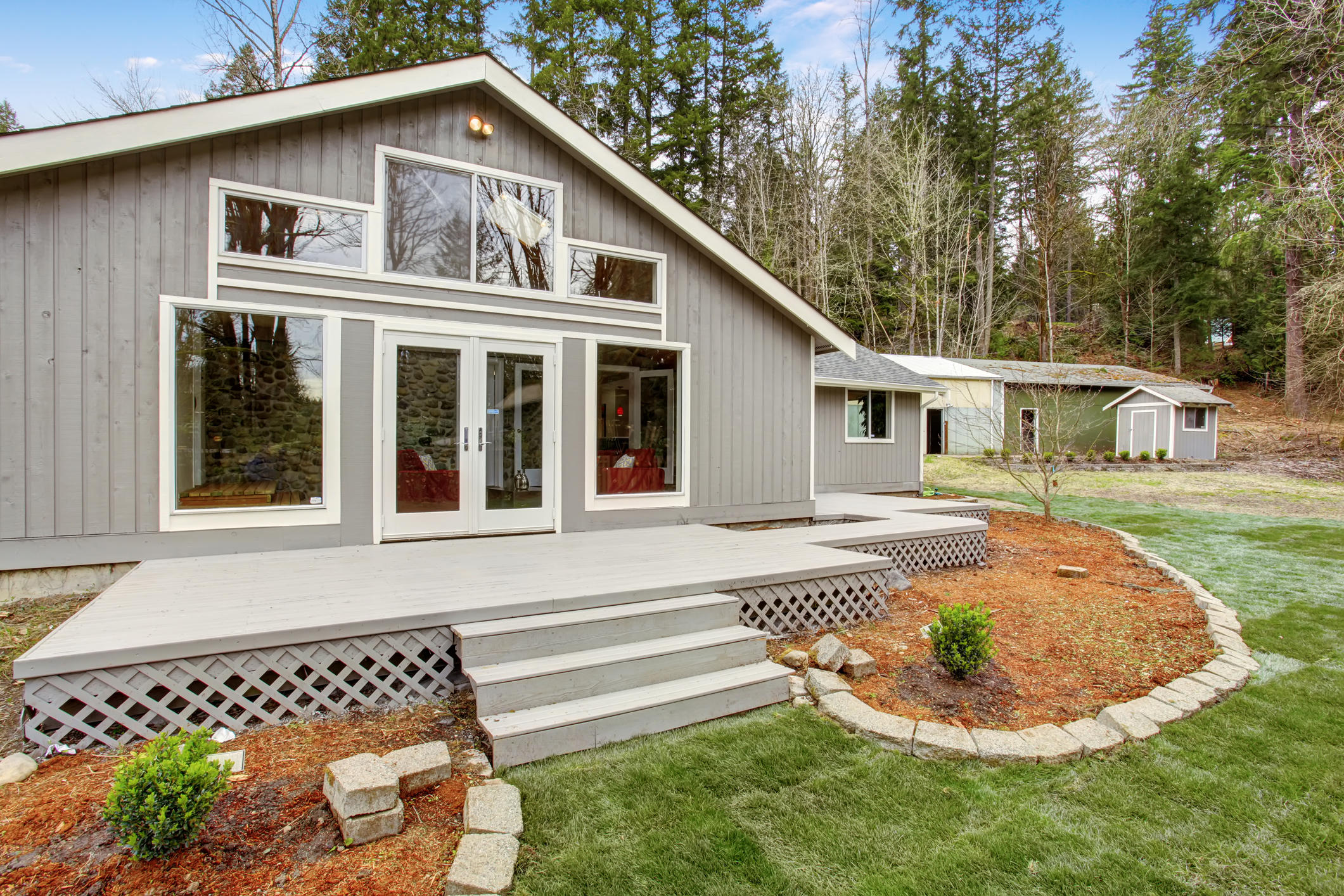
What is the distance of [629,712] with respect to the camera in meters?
2.91

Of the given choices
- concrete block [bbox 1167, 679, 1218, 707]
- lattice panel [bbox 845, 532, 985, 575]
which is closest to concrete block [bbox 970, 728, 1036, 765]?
concrete block [bbox 1167, 679, 1218, 707]

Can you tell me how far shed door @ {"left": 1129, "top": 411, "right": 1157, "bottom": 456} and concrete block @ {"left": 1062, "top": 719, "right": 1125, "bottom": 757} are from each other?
2250 centimetres

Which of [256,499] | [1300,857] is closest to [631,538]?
[256,499]

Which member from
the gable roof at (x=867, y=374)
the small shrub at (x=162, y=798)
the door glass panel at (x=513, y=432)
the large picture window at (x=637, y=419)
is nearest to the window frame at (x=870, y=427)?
the gable roof at (x=867, y=374)

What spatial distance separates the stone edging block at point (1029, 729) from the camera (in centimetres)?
274

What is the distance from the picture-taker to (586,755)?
2740mm

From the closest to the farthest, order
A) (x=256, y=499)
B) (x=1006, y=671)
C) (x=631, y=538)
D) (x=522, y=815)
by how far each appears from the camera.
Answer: (x=522, y=815) < (x=1006, y=671) < (x=256, y=499) < (x=631, y=538)

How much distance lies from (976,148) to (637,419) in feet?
82.1

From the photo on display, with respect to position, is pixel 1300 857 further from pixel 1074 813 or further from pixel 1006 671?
pixel 1006 671

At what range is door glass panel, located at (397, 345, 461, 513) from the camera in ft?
17.8

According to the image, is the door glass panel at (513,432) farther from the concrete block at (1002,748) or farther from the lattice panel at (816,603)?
the concrete block at (1002,748)

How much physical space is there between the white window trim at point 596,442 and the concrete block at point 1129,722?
4270 millimetres

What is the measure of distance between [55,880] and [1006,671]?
14.1 ft

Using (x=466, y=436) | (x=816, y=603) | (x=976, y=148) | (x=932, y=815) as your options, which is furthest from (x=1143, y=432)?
(x=932, y=815)
